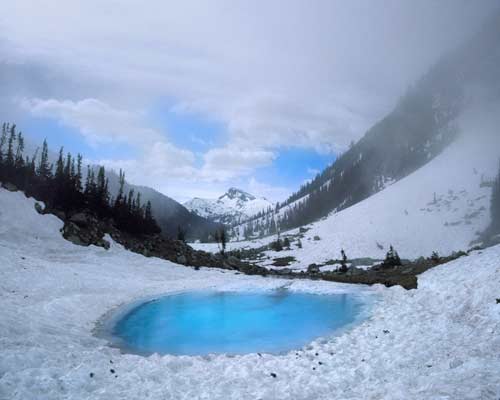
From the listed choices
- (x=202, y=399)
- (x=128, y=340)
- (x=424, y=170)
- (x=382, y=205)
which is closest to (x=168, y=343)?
(x=128, y=340)

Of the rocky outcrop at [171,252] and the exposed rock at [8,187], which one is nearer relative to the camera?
the exposed rock at [8,187]

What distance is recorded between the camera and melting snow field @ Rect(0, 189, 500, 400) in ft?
30.5

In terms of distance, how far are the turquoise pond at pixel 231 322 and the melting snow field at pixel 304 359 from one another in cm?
197

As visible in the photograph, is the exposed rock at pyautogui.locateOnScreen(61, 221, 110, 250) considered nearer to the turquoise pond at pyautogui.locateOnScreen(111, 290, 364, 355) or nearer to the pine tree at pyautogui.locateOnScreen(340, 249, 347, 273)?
the turquoise pond at pyautogui.locateOnScreen(111, 290, 364, 355)

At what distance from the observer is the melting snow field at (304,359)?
30.5 ft

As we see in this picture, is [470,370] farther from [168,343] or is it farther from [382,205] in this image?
[382,205]

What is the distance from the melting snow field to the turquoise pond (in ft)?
6.45

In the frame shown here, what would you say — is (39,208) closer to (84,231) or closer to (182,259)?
(84,231)

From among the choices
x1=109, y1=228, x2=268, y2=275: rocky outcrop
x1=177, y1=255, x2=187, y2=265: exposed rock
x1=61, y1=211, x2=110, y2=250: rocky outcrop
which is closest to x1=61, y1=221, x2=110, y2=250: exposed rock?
x1=61, y1=211, x2=110, y2=250: rocky outcrop

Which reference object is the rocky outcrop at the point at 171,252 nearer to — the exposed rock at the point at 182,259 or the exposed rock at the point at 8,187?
the exposed rock at the point at 182,259

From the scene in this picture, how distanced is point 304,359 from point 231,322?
12.0 metres

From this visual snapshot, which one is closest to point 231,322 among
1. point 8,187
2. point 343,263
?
point 8,187

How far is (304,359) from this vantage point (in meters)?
13.4

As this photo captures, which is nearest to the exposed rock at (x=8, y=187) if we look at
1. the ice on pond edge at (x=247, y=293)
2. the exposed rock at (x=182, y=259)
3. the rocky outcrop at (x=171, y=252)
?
the rocky outcrop at (x=171, y=252)
